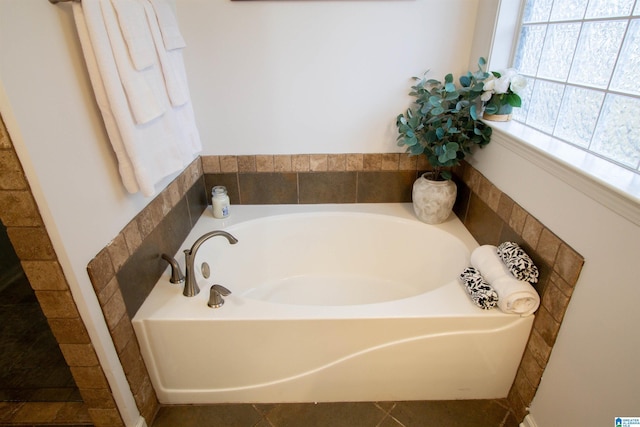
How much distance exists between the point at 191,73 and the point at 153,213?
0.84m

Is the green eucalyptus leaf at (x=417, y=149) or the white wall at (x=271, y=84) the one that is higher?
the white wall at (x=271, y=84)

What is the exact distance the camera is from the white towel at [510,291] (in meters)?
1.31

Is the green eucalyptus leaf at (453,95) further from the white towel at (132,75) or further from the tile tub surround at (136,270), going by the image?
the tile tub surround at (136,270)

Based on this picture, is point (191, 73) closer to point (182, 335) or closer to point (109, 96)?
point (109, 96)

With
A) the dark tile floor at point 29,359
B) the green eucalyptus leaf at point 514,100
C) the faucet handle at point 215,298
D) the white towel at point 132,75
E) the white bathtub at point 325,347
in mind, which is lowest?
the dark tile floor at point 29,359

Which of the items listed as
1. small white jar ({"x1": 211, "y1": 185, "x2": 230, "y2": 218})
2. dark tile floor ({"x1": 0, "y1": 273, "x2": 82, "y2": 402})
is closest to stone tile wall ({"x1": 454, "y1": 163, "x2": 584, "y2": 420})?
small white jar ({"x1": 211, "y1": 185, "x2": 230, "y2": 218})

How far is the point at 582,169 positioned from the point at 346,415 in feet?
4.17

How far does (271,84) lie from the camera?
1945 millimetres

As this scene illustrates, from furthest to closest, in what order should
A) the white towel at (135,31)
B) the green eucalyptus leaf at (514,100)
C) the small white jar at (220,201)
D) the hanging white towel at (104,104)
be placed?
the small white jar at (220,201) < the green eucalyptus leaf at (514,100) < the white towel at (135,31) < the hanging white towel at (104,104)

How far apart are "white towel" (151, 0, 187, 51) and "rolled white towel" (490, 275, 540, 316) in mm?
1632

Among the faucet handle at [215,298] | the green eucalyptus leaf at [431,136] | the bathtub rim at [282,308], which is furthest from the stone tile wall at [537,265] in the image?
the faucet handle at [215,298]

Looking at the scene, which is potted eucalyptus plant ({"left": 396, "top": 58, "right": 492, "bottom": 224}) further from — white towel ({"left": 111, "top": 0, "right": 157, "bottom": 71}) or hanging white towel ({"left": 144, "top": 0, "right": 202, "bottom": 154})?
white towel ({"left": 111, "top": 0, "right": 157, "bottom": 71})

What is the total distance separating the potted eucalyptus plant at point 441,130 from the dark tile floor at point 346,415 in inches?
36.8

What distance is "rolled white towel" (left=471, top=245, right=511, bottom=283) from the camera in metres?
1.42
